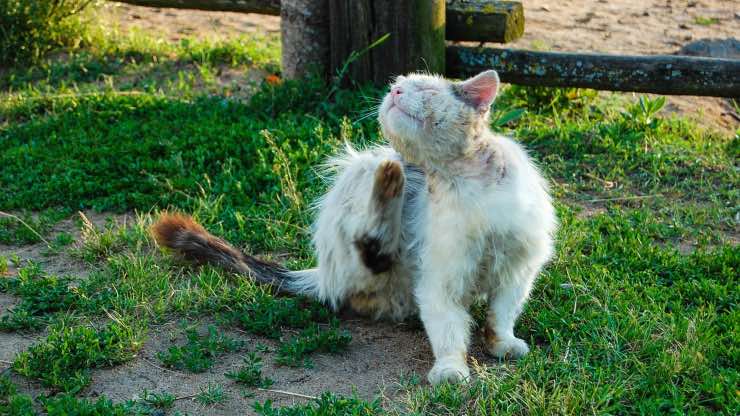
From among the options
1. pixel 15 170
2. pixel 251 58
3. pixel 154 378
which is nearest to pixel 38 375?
pixel 154 378

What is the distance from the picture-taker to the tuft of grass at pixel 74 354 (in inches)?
150

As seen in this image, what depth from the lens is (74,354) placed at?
395 cm

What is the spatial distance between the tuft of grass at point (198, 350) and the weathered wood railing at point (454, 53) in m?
2.94

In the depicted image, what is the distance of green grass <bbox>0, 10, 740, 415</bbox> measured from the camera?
12.4 feet

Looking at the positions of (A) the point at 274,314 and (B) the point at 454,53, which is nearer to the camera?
(A) the point at 274,314

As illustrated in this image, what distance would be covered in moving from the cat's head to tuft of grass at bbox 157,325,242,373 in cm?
122

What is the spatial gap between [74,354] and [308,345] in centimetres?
102

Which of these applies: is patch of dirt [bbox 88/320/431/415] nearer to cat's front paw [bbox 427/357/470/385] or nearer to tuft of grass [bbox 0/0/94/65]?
cat's front paw [bbox 427/357/470/385]

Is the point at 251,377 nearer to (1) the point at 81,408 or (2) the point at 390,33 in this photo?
(1) the point at 81,408

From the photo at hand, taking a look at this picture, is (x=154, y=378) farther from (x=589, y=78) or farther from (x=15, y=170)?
(x=589, y=78)

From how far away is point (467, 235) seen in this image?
3.83 m

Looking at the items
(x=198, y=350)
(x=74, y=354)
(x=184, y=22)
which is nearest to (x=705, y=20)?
(x=184, y=22)

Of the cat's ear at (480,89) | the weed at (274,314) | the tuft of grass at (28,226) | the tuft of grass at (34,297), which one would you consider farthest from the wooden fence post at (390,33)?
the tuft of grass at (34,297)

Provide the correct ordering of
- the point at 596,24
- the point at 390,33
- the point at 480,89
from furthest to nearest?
1. the point at 596,24
2. the point at 390,33
3. the point at 480,89
